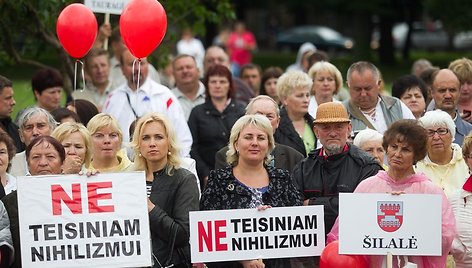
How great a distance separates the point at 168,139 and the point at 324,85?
3.60 m

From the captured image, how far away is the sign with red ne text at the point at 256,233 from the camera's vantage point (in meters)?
8.47

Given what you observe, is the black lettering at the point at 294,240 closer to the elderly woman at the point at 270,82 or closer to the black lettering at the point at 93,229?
the black lettering at the point at 93,229

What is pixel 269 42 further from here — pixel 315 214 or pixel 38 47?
pixel 315 214

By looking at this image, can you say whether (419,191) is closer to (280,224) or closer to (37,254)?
(280,224)

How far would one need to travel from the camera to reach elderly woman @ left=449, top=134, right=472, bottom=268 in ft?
28.3

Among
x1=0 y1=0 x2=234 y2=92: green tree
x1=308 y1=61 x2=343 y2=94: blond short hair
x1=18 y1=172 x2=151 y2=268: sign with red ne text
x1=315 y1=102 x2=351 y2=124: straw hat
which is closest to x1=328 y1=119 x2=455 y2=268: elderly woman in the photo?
x1=315 y1=102 x2=351 y2=124: straw hat

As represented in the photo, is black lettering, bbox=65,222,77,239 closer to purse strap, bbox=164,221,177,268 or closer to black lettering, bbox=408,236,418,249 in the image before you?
purse strap, bbox=164,221,177,268

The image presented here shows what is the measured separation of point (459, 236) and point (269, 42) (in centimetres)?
5980

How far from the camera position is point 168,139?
9.01 metres

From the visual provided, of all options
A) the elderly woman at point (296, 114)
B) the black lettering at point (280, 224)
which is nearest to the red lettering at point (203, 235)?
the black lettering at point (280, 224)

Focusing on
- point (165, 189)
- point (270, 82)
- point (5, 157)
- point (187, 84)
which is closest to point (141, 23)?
point (5, 157)

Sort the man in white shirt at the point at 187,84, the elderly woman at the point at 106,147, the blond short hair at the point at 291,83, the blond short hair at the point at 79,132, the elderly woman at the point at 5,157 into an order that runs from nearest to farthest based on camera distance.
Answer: the elderly woman at the point at 5,157 → the blond short hair at the point at 79,132 → the elderly woman at the point at 106,147 → the blond short hair at the point at 291,83 → the man in white shirt at the point at 187,84

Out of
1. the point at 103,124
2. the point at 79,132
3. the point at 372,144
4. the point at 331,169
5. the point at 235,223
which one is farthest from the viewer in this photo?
the point at 372,144

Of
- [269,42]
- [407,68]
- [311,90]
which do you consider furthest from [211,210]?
[269,42]
